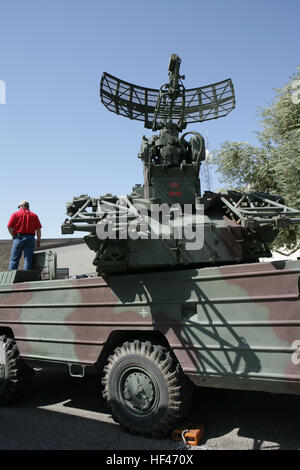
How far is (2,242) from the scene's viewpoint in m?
19.8

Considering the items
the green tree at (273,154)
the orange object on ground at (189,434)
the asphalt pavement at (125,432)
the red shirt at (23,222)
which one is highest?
the green tree at (273,154)

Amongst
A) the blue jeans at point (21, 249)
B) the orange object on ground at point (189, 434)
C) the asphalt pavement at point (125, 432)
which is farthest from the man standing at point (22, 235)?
the orange object on ground at point (189, 434)

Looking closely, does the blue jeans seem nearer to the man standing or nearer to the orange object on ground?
the man standing

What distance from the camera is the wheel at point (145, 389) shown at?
13.7ft

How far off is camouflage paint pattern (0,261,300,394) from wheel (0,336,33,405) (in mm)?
492

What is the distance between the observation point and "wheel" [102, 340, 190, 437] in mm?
4184

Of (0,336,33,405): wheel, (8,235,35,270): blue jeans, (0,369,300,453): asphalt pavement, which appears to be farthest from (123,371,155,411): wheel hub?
(8,235,35,270): blue jeans

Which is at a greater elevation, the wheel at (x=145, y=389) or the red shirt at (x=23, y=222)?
the red shirt at (x=23, y=222)

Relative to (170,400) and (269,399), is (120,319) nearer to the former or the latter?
(170,400)

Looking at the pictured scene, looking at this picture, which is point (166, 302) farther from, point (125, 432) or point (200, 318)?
point (125, 432)

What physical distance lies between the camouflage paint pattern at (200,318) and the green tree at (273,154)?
8.08 meters

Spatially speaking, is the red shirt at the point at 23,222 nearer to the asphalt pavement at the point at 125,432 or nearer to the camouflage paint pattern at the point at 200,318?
the camouflage paint pattern at the point at 200,318
